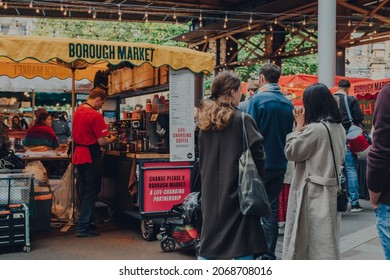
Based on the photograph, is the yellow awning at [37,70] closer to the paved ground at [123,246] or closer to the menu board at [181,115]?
the menu board at [181,115]

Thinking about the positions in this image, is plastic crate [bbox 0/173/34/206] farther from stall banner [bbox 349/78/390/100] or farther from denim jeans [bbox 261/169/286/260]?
stall banner [bbox 349/78/390/100]

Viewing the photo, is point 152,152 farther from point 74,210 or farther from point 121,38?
point 121,38

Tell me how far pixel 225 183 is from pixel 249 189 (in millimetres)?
167

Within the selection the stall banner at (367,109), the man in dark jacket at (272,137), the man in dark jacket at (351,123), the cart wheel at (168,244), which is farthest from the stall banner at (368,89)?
the cart wheel at (168,244)

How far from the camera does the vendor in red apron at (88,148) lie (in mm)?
A: 7461

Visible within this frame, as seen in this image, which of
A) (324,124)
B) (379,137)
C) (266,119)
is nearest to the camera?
(379,137)

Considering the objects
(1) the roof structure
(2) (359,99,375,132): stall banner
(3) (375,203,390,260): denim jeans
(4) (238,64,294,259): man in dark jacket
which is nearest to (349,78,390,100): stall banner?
(2) (359,99,375,132): stall banner

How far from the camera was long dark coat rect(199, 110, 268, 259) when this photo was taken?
11.9 ft

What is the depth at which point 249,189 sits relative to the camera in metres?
3.58

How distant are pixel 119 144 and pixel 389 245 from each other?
5.66 meters

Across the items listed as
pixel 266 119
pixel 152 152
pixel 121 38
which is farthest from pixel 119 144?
pixel 121 38

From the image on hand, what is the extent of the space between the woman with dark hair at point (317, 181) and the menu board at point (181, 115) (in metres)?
3.37

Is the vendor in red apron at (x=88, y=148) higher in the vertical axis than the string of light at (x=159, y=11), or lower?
lower
